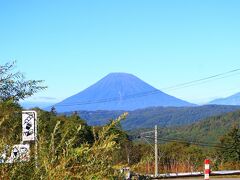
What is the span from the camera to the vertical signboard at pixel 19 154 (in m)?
3.26

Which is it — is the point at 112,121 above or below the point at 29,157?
above

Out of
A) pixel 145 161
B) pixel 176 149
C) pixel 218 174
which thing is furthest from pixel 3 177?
pixel 176 149

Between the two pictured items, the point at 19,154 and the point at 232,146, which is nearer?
the point at 19,154

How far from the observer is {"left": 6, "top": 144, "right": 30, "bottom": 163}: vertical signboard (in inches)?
128

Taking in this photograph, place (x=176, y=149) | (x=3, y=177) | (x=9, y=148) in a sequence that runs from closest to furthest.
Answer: (x=3, y=177) → (x=9, y=148) → (x=176, y=149)

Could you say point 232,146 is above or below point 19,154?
above

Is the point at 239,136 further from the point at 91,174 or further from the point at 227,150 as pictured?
the point at 91,174

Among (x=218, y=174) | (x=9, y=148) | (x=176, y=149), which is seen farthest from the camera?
(x=176, y=149)

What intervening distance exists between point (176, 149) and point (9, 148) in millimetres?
91119

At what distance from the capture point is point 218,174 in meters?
35.0

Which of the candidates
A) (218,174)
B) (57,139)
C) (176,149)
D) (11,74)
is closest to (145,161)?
(57,139)

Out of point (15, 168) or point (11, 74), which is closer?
point (15, 168)

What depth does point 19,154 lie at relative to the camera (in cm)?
332

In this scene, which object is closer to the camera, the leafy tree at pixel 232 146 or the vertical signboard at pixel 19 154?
the vertical signboard at pixel 19 154
